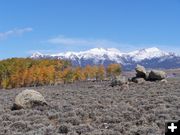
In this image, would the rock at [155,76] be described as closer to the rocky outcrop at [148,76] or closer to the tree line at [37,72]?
the rocky outcrop at [148,76]

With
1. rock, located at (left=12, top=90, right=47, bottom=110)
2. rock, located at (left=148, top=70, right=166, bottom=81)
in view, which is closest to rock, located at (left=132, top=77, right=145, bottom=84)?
rock, located at (left=148, top=70, right=166, bottom=81)

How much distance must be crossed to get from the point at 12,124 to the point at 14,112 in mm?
6307

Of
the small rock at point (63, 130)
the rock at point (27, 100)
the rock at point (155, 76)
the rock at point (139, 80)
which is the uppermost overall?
the rock at point (155, 76)

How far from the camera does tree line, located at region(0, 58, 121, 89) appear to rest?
143m

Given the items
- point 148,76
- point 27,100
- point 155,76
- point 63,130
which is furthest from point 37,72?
point 63,130

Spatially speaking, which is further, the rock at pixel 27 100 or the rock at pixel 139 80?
the rock at pixel 139 80

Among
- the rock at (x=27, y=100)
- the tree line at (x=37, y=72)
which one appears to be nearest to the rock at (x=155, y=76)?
the rock at (x=27, y=100)

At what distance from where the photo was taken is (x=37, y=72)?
147125 millimetres

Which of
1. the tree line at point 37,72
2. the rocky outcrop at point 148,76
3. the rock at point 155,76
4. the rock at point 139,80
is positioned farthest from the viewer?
the tree line at point 37,72

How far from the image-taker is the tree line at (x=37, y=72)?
143 meters

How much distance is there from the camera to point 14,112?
1083 inches

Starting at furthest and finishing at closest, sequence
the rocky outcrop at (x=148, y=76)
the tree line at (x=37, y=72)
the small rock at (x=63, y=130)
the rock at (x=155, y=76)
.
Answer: the tree line at (x=37, y=72) < the rock at (x=155, y=76) < the rocky outcrop at (x=148, y=76) < the small rock at (x=63, y=130)

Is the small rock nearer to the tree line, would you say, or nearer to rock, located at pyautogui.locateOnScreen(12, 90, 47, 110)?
rock, located at pyautogui.locateOnScreen(12, 90, 47, 110)

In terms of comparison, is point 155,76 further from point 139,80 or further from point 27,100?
point 27,100
